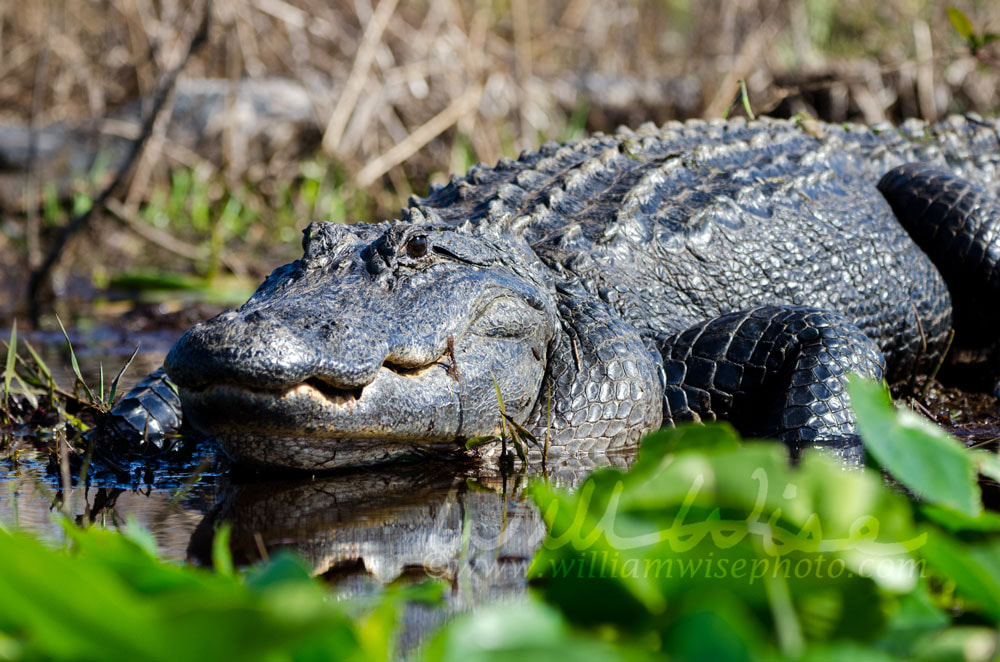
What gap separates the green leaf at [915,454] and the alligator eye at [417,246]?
162cm

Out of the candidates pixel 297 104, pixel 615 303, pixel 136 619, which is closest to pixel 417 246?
pixel 615 303

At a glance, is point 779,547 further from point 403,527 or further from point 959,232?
point 959,232

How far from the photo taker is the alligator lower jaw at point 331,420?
2434mm

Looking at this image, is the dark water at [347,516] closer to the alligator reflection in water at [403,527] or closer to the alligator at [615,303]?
the alligator reflection in water at [403,527]

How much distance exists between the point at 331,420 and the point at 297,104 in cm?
653

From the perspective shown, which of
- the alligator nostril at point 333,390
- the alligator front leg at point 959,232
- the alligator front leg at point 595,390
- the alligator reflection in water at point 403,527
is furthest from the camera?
the alligator front leg at point 959,232

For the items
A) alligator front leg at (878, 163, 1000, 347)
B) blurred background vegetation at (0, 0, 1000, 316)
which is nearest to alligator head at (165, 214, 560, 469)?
alligator front leg at (878, 163, 1000, 347)

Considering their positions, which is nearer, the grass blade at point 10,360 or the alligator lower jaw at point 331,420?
the alligator lower jaw at point 331,420

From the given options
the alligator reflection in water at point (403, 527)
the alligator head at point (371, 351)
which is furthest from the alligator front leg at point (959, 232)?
the alligator reflection in water at point (403, 527)

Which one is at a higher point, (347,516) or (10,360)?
(10,360)

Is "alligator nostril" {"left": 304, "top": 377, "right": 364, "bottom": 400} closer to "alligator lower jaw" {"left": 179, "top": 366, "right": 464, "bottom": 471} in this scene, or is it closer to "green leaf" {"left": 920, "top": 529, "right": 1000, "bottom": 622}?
"alligator lower jaw" {"left": 179, "top": 366, "right": 464, "bottom": 471}

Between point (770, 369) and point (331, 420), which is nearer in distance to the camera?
point (331, 420)

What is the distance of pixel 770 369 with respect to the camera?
3.34m

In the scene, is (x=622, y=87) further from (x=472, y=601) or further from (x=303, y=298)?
(x=472, y=601)
